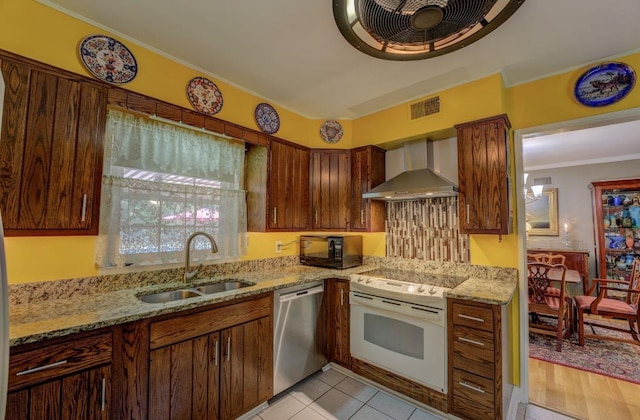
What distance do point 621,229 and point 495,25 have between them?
500 centimetres

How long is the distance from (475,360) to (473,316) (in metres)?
0.28

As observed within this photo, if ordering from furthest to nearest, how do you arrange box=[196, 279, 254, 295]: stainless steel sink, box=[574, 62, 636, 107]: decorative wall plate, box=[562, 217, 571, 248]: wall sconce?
box=[562, 217, 571, 248]: wall sconce → box=[196, 279, 254, 295]: stainless steel sink → box=[574, 62, 636, 107]: decorative wall plate

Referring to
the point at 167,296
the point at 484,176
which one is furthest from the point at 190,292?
the point at 484,176

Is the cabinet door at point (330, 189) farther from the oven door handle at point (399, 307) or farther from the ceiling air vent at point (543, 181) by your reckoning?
the ceiling air vent at point (543, 181)

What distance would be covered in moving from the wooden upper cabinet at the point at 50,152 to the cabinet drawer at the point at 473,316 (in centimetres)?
237

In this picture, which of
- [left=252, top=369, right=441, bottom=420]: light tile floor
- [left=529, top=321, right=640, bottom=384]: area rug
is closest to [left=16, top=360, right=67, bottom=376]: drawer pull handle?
[left=252, top=369, right=441, bottom=420]: light tile floor

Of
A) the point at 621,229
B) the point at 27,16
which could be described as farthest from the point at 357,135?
the point at 621,229

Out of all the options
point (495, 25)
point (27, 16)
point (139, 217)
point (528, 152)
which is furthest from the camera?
point (528, 152)

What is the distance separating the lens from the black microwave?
2705 mm

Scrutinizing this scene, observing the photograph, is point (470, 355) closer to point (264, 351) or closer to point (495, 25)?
point (264, 351)

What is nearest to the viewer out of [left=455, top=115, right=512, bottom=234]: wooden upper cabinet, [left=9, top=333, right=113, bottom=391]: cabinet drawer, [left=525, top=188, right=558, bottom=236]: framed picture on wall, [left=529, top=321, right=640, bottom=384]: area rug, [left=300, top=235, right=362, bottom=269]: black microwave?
[left=9, top=333, right=113, bottom=391]: cabinet drawer

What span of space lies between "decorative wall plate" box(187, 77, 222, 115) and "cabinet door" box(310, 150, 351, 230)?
1.08 meters

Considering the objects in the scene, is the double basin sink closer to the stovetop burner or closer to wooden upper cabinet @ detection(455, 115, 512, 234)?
the stovetop burner

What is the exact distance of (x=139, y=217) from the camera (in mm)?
1946
